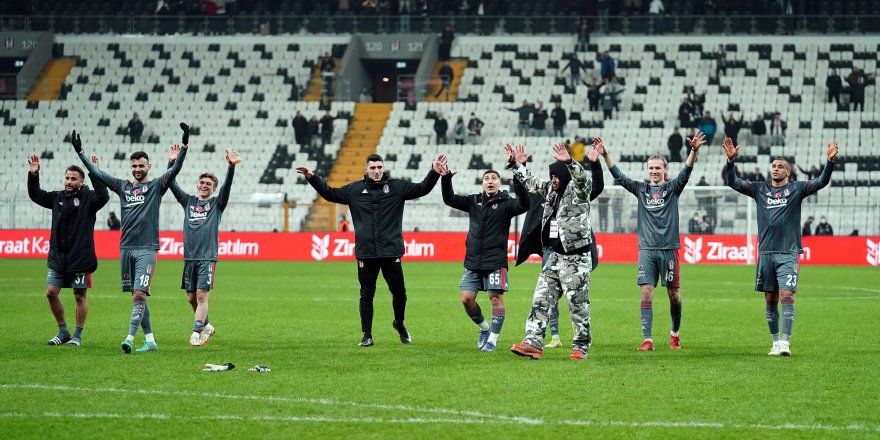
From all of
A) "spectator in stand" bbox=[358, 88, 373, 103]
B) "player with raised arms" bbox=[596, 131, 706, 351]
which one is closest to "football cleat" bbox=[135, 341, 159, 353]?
"player with raised arms" bbox=[596, 131, 706, 351]

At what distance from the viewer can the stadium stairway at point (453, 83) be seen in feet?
163

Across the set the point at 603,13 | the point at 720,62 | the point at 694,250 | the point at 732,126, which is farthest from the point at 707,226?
the point at 603,13

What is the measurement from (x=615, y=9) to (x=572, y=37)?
2534 millimetres

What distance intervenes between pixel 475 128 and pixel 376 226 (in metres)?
31.8

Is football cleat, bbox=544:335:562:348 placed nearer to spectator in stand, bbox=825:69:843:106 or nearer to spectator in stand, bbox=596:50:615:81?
spectator in stand, bbox=596:50:615:81

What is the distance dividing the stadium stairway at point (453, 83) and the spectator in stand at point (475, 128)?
12.4 feet

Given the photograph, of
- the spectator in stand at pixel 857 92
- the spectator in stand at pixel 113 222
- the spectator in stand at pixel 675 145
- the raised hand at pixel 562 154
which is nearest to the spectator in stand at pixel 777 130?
the spectator in stand at pixel 857 92

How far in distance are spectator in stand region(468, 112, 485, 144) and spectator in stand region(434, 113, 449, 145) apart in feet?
3.02

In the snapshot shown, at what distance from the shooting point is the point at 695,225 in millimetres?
35938

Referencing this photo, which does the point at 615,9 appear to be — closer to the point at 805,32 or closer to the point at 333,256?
the point at 805,32

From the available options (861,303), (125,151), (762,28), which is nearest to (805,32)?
(762,28)

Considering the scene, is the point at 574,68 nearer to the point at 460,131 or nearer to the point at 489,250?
the point at 460,131

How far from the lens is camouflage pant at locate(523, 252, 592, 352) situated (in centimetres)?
1221

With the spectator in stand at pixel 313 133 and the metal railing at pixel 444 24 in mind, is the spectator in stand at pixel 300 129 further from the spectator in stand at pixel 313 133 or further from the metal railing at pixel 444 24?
the metal railing at pixel 444 24
